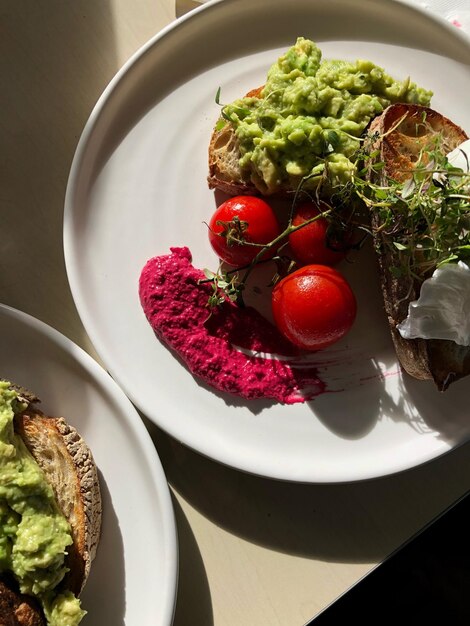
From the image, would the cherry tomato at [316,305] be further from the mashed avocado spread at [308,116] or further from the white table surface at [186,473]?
the white table surface at [186,473]

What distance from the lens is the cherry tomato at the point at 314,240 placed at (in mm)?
1651

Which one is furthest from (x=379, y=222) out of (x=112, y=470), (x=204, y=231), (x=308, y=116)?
(x=112, y=470)

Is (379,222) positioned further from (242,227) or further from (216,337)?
(216,337)

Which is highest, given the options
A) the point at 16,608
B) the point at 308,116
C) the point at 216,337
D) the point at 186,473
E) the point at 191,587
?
the point at 308,116

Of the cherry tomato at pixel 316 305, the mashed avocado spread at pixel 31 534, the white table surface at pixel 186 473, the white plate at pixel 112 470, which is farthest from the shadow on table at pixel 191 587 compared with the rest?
the cherry tomato at pixel 316 305

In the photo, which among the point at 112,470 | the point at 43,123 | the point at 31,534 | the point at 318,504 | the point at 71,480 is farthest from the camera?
the point at 43,123

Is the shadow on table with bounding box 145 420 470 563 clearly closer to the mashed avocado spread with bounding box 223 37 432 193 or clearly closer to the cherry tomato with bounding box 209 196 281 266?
the cherry tomato with bounding box 209 196 281 266

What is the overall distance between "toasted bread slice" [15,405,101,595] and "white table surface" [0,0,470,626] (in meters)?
0.26

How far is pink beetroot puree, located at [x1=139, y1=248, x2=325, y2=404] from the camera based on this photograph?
1692mm

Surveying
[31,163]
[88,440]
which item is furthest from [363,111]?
[88,440]

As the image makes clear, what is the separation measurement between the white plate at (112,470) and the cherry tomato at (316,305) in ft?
1.66

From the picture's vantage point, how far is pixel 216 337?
173 cm

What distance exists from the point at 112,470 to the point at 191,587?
42cm

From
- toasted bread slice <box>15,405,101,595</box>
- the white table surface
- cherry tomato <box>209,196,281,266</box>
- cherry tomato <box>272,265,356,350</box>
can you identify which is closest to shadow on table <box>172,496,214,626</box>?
the white table surface
